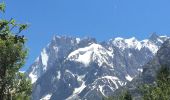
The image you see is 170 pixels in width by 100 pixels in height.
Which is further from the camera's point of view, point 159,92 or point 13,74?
point 159,92

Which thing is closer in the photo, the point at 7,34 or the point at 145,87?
the point at 7,34

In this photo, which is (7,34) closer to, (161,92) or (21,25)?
(21,25)

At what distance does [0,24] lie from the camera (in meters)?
19.4

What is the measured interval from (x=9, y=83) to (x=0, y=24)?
4500 cm

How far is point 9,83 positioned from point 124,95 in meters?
53.4

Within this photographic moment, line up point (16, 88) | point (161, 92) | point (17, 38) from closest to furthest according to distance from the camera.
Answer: point (17, 38) < point (16, 88) < point (161, 92)

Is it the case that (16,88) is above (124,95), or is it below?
below

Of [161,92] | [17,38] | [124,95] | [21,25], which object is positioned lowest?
[17,38]

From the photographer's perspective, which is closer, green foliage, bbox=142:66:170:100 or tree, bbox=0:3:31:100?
tree, bbox=0:3:31:100

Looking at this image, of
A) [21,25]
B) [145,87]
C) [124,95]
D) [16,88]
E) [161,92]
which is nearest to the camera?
[21,25]

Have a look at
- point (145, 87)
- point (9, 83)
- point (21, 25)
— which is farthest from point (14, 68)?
point (21, 25)

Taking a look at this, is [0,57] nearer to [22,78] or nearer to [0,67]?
[0,67]

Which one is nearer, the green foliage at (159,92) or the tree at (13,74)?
the tree at (13,74)

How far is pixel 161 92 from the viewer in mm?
78188
